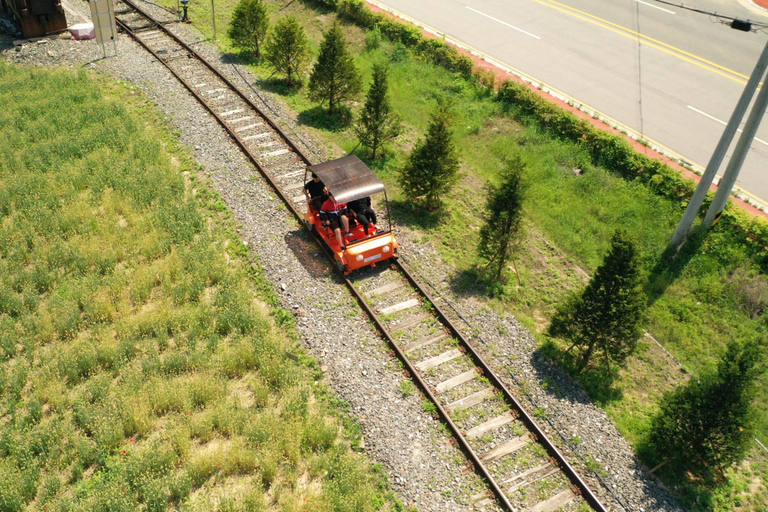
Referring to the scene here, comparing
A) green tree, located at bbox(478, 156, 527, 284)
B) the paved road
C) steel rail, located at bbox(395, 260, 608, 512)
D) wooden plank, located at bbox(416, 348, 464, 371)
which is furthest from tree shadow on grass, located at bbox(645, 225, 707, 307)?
wooden plank, located at bbox(416, 348, 464, 371)

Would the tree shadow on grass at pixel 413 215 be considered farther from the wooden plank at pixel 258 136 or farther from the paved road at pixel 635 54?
the paved road at pixel 635 54

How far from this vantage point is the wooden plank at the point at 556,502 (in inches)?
389

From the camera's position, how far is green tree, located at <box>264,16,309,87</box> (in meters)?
21.4

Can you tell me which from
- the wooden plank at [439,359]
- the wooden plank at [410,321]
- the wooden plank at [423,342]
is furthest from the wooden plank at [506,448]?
the wooden plank at [410,321]

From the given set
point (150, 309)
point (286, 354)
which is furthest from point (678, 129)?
point (150, 309)

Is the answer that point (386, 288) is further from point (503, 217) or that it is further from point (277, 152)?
point (277, 152)

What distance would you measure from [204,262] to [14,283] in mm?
4243

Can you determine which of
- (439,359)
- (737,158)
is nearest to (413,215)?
(439,359)

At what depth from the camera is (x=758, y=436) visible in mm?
11523

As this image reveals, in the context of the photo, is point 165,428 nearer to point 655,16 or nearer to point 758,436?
point 758,436

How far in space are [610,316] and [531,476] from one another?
359 centimetres

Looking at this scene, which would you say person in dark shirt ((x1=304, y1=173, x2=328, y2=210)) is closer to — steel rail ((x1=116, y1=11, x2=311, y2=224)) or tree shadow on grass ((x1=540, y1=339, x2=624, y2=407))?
steel rail ((x1=116, y1=11, x2=311, y2=224))

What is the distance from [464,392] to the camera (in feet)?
38.3

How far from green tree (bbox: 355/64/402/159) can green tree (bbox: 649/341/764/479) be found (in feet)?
36.7
